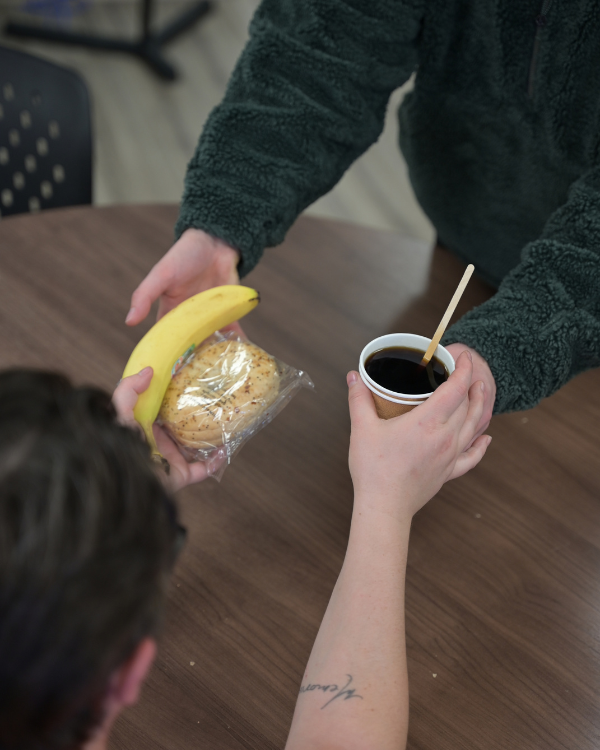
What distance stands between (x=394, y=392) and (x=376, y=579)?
0.21 meters

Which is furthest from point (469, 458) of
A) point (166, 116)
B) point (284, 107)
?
point (166, 116)

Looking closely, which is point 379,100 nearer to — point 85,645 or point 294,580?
point 294,580

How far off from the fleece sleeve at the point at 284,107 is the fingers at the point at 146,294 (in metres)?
0.12

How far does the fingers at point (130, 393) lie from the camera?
787mm

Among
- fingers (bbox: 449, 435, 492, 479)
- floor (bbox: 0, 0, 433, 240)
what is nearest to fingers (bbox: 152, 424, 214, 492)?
fingers (bbox: 449, 435, 492, 479)

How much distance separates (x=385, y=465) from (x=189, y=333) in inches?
14.2

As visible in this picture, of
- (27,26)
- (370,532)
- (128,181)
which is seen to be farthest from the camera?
(27,26)

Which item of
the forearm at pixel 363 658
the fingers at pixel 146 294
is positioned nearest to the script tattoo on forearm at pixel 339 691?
the forearm at pixel 363 658

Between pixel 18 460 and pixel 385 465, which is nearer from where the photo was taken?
pixel 18 460

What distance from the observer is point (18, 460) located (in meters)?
0.41

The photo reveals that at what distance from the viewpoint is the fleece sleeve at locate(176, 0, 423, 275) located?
1.04m

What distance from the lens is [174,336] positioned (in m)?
0.92

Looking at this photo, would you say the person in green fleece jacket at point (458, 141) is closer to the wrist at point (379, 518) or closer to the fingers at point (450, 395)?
the fingers at point (450, 395)

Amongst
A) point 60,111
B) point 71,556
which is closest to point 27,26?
point 60,111
